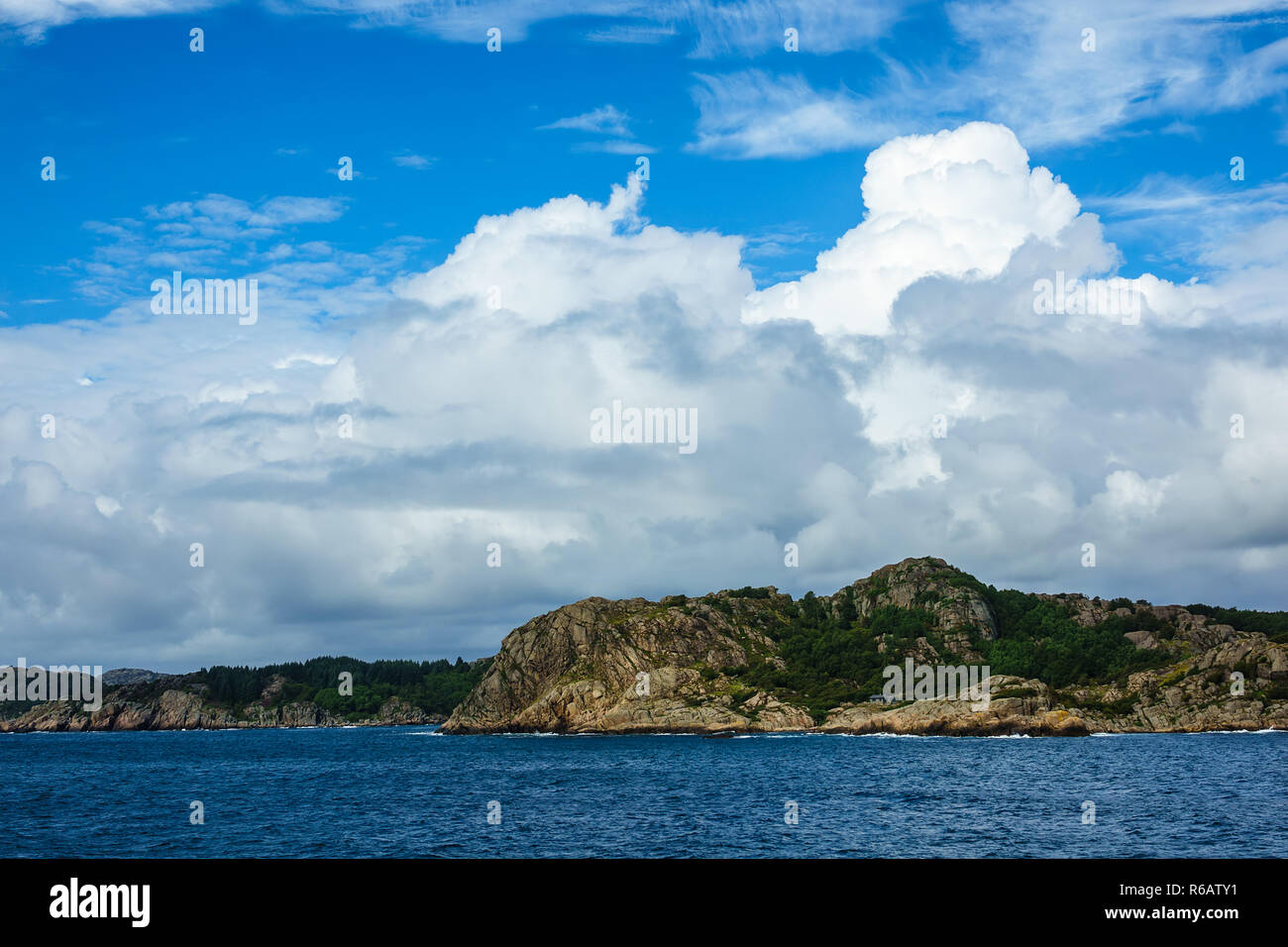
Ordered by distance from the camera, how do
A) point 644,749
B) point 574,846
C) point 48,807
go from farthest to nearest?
1. point 644,749
2. point 48,807
3. point 574,846

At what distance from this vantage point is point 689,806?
87.9 metres

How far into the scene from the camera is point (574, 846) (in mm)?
65938

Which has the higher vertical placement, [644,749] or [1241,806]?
[1241,806]

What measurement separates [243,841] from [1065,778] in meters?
85.1

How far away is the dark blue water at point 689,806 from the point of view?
66.2m

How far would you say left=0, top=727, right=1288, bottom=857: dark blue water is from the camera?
66188mm
